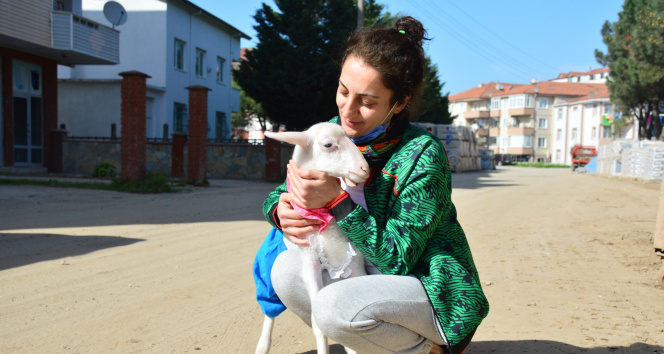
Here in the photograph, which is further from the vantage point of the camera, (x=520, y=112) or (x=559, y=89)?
(x=559, y=89)

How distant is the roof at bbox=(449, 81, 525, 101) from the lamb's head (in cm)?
9462

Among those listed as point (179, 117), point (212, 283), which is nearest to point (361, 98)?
point (212, 283)

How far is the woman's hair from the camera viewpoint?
2.36m

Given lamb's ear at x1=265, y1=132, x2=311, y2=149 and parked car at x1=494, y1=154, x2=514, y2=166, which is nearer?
lamb's ear at x1=265, y1=132, x2=311, y2=149

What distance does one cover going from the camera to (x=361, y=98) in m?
2.43

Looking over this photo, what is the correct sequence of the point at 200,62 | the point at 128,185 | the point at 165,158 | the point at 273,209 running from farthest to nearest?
the point at 200,62 < the point at 165,158 < the point at 128,185 < the point at 273,209

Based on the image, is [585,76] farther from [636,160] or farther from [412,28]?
[412,28]

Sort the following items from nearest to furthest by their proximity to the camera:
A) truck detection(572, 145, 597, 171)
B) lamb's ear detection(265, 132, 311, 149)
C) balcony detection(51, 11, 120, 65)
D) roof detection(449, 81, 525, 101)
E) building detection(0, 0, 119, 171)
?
lamb's ear detection(265, 132, 311, 149)
building detection(0, 0, 119, 171)
balcony detection(51, 11, 120, 65)
truck detection(572, 145, 597, 171)
roof detection(449, 81, 525, 101)

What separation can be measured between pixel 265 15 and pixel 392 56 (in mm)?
20666

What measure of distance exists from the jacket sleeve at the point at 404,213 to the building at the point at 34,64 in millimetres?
16939

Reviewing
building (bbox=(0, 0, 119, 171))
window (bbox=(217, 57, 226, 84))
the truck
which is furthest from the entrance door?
the truck

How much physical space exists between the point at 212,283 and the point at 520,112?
287 feet

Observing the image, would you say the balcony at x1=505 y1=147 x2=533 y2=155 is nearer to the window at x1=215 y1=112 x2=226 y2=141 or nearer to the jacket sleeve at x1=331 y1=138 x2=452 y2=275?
the window at x1=215 y1=112 x2=226 y2=141

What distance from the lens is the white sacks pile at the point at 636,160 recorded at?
23.5m
